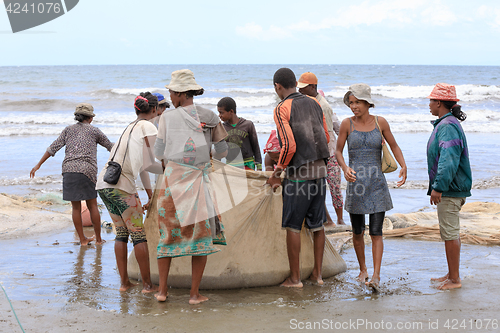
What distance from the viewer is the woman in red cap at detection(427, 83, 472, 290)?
11.9ft

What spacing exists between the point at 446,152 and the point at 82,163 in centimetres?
368

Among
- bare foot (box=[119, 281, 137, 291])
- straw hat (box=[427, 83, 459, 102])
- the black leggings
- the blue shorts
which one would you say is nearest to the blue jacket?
straw hat (box=[427, 83, 459, 102])

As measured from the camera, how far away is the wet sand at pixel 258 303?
2957 mm

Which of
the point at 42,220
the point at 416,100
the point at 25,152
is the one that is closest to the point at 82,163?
the point at 42,220

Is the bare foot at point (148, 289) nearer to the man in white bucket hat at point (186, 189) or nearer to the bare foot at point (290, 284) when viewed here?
the man in white bucket hat at point (186, 189)

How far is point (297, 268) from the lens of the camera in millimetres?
3682

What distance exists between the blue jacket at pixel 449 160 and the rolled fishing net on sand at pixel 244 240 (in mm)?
1155

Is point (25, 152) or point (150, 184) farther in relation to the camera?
point (25, 152)

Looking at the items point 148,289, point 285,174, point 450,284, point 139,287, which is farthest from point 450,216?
point 139,287

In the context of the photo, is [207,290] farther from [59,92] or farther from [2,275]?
[59,92]

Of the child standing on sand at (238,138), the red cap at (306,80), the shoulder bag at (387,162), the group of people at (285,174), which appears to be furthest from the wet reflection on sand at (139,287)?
the red cap at (306,80)

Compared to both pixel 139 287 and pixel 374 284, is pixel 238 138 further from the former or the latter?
pixel 374 284

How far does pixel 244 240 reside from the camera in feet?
12.1

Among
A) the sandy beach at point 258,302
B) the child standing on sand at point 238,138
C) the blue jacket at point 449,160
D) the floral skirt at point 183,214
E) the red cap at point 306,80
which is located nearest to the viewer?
the sandy beach at point 258,302
